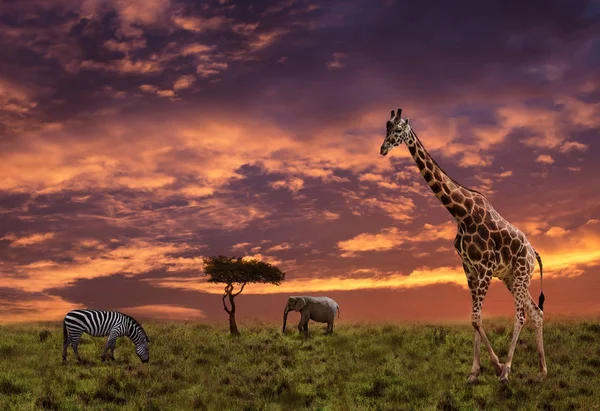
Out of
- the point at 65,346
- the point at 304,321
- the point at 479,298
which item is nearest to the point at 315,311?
the point at 304,321

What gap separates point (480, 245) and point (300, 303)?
16176 mm

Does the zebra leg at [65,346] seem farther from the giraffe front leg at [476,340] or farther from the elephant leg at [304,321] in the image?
the giraffe front leg at [476,340]

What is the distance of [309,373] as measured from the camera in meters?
22.0

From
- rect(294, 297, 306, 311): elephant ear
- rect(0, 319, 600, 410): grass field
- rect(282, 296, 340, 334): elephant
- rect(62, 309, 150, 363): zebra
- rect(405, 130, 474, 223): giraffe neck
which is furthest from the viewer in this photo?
rect(294, 297, 306, 311): elephant ear

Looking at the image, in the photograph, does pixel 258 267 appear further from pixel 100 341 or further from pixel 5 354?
pixel 5 354

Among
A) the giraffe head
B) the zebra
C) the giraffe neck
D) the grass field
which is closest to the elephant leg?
the grass field

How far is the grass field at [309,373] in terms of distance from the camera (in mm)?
18359

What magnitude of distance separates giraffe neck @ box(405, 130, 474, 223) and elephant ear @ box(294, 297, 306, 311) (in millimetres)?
15543

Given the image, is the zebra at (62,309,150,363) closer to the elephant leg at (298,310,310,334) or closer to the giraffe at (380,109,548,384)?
the elephant leg at (298,310,310,334)

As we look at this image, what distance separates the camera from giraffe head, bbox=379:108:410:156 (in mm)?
18688

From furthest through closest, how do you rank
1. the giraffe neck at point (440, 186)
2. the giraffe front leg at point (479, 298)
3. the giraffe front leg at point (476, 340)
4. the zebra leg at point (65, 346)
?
the zebra leg at point (65, 346), the giraffe neck at point (440, 186), the giraffe front leg at point (476, 340), the giraffe front leg at point (479, 298)

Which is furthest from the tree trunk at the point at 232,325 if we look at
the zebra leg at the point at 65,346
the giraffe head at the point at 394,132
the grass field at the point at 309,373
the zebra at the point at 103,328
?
the giraffe head at the point at 394,132

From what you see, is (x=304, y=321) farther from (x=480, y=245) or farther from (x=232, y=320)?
(x=480, y=245)

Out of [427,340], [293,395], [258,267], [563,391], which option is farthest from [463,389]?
[258,267]
